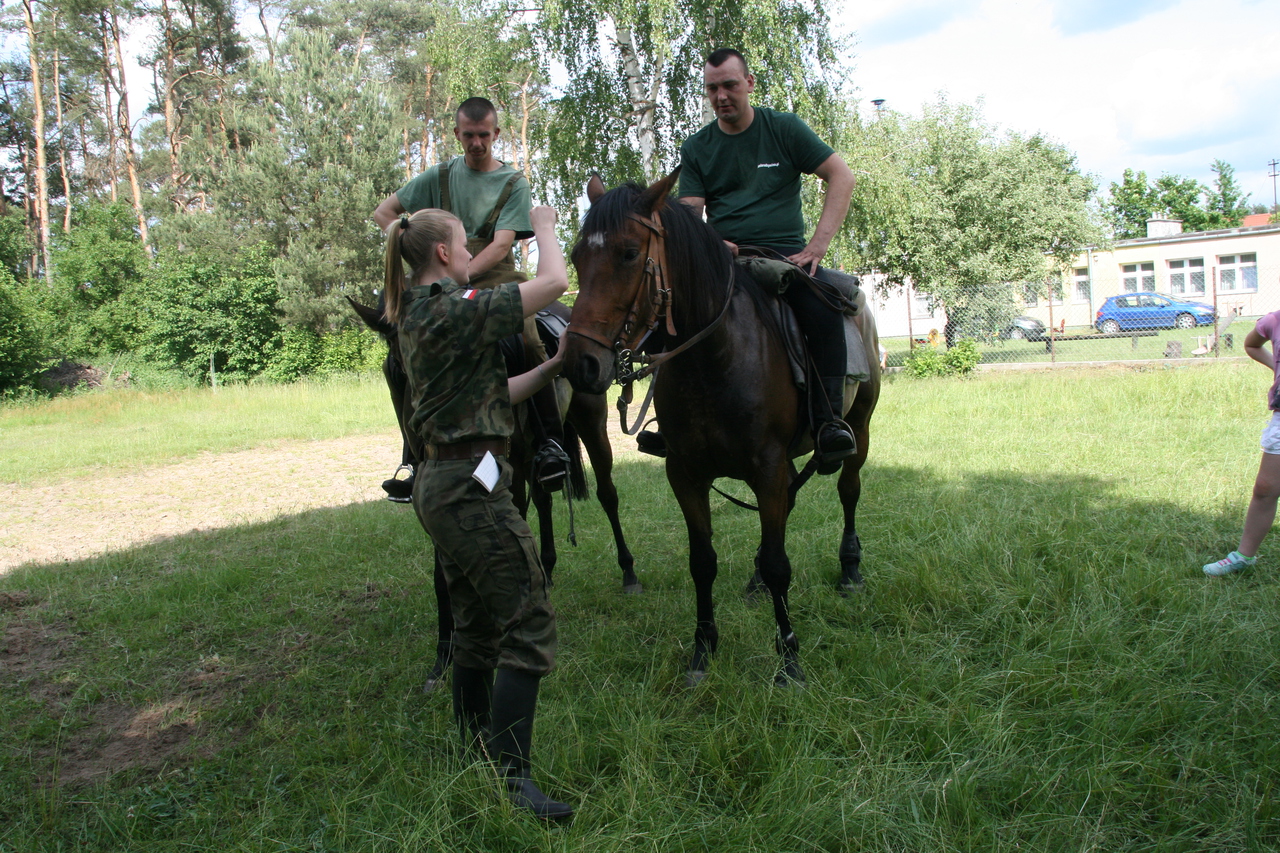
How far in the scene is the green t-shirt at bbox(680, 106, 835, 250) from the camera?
13.1 feet

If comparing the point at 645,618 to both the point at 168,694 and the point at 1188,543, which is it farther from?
the point at 1188,543

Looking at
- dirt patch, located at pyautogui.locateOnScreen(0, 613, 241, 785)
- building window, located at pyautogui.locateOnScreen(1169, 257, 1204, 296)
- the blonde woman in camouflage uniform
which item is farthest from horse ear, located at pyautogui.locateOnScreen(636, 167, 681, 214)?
building window, located at pyautogui.locateOnScreen(1169, 257, 1204, 296)

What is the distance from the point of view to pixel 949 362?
16.6 metres

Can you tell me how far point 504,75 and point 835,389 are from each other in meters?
15.7

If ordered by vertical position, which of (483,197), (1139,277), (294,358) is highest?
(1139,277)

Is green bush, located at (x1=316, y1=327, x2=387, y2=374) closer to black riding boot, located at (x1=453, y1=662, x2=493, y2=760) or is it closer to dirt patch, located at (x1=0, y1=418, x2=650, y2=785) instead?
dirt patch, located at (x1=0, y1=418, x2=650, y2=785)

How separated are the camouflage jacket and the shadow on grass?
1150 mm

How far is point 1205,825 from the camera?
228 centimetres

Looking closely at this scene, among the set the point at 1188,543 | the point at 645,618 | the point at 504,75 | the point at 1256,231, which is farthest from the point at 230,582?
the point at 1256,231

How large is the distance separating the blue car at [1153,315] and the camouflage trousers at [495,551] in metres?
31.0

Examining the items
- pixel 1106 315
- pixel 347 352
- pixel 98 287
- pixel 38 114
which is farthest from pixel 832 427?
pixel 38 114

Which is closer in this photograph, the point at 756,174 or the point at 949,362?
the point at 756,174

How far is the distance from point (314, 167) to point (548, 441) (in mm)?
27864

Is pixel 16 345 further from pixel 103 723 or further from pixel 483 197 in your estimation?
pixel 483 197
